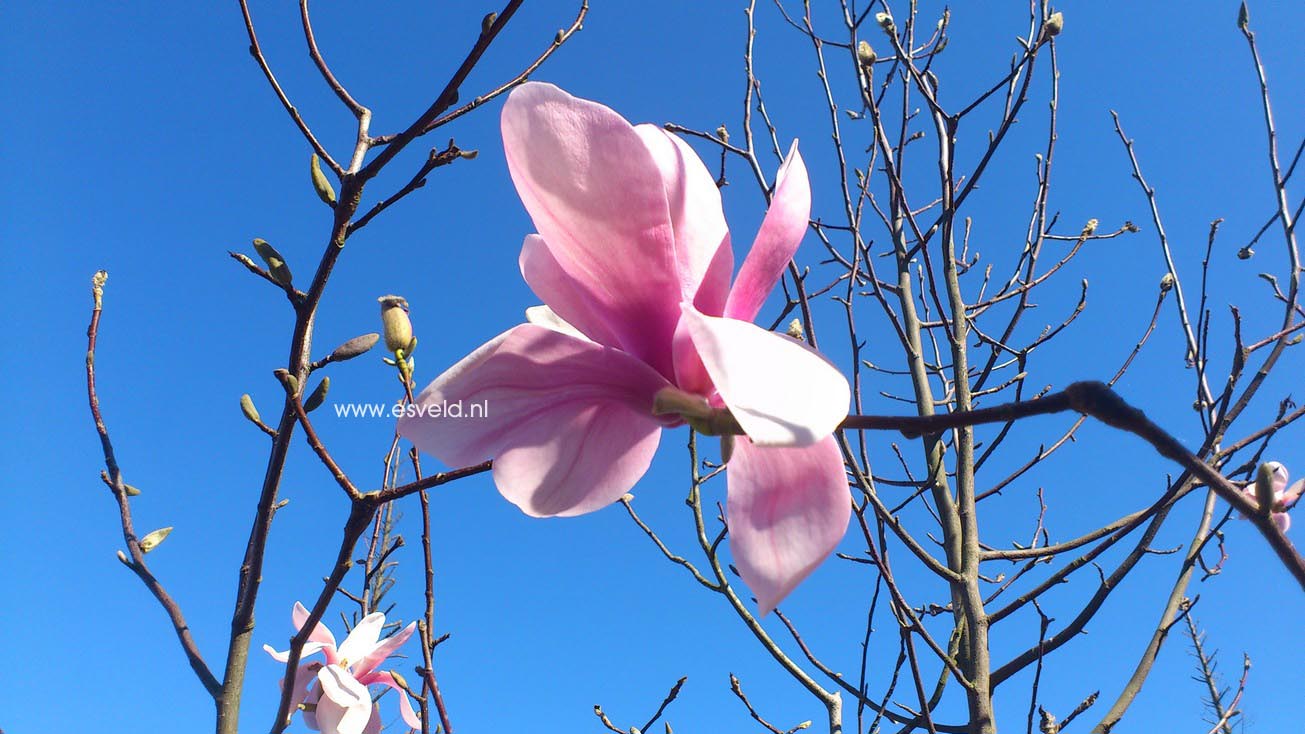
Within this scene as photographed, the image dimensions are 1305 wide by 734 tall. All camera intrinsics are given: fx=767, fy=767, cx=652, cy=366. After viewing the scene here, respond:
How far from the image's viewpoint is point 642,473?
0.66m

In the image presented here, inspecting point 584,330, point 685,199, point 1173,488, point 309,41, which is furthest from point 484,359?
point 1173,488

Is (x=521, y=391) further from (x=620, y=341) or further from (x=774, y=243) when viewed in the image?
(x=774, y=243)

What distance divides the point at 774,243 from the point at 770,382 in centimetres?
20

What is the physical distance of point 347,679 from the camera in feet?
4.77

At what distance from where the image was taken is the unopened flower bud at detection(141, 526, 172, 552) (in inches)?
45.7

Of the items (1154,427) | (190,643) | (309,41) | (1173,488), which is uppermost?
(309,41)

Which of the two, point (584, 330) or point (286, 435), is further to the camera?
point (286, 435)

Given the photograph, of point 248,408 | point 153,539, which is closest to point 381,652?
point 153,539

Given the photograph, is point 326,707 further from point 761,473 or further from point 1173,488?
point 1173,488

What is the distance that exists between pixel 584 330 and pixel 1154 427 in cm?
39

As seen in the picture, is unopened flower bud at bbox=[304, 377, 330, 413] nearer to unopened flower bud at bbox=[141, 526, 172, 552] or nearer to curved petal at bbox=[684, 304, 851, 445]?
unopened flower bud at bbox=[141, 526, 172, 552]

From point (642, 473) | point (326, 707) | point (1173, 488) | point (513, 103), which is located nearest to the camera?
point (513, 103)

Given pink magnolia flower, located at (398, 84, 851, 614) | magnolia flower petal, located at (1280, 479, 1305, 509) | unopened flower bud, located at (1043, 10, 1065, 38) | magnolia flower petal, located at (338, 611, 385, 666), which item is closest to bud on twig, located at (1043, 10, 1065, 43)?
unopened flower bud, located at (1043, 10, 1065, 38)

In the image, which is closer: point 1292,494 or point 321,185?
point 321,185
